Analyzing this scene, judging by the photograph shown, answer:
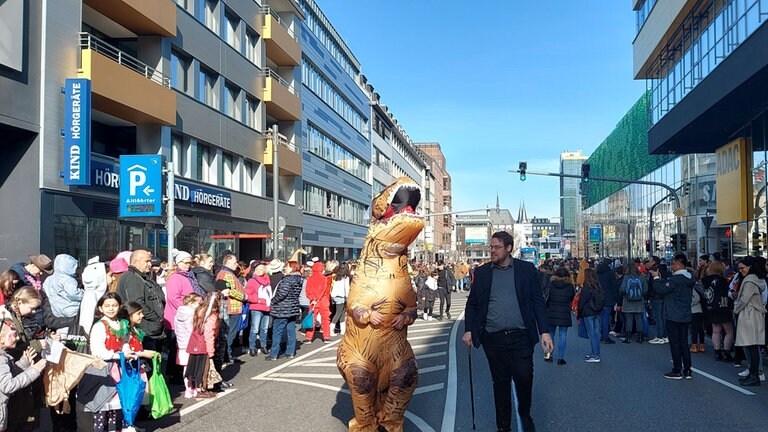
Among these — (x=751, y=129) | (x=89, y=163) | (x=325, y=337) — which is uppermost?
(x=751, y=129)

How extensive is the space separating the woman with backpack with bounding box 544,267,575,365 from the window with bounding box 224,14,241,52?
20070mm

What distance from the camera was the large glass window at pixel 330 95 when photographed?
3991 cm

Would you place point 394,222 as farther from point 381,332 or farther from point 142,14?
point 142,14

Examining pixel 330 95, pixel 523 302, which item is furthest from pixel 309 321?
pixel 330 95

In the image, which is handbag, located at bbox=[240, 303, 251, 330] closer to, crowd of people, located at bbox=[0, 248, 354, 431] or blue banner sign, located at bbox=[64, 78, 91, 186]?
crowd of people, located at bbox=[0, 248, 354, 431]

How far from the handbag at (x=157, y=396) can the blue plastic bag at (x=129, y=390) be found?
376 millimetres

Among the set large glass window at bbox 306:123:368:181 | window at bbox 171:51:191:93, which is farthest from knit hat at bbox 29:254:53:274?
large glass window at bbox 306:123:368:181

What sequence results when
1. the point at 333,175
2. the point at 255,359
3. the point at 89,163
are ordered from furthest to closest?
the point at 333,175
the point at 89,163
the point at 255,359

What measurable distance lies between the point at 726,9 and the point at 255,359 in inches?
636

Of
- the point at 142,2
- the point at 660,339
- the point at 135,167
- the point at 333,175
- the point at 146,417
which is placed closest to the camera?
the point at 146,417

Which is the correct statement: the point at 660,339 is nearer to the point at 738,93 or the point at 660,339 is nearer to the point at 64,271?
the point at 738,93

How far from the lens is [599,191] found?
72250 millimetres

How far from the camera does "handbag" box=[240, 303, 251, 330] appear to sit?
42.0 ft

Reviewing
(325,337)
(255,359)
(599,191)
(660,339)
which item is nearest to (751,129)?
(660,339)
